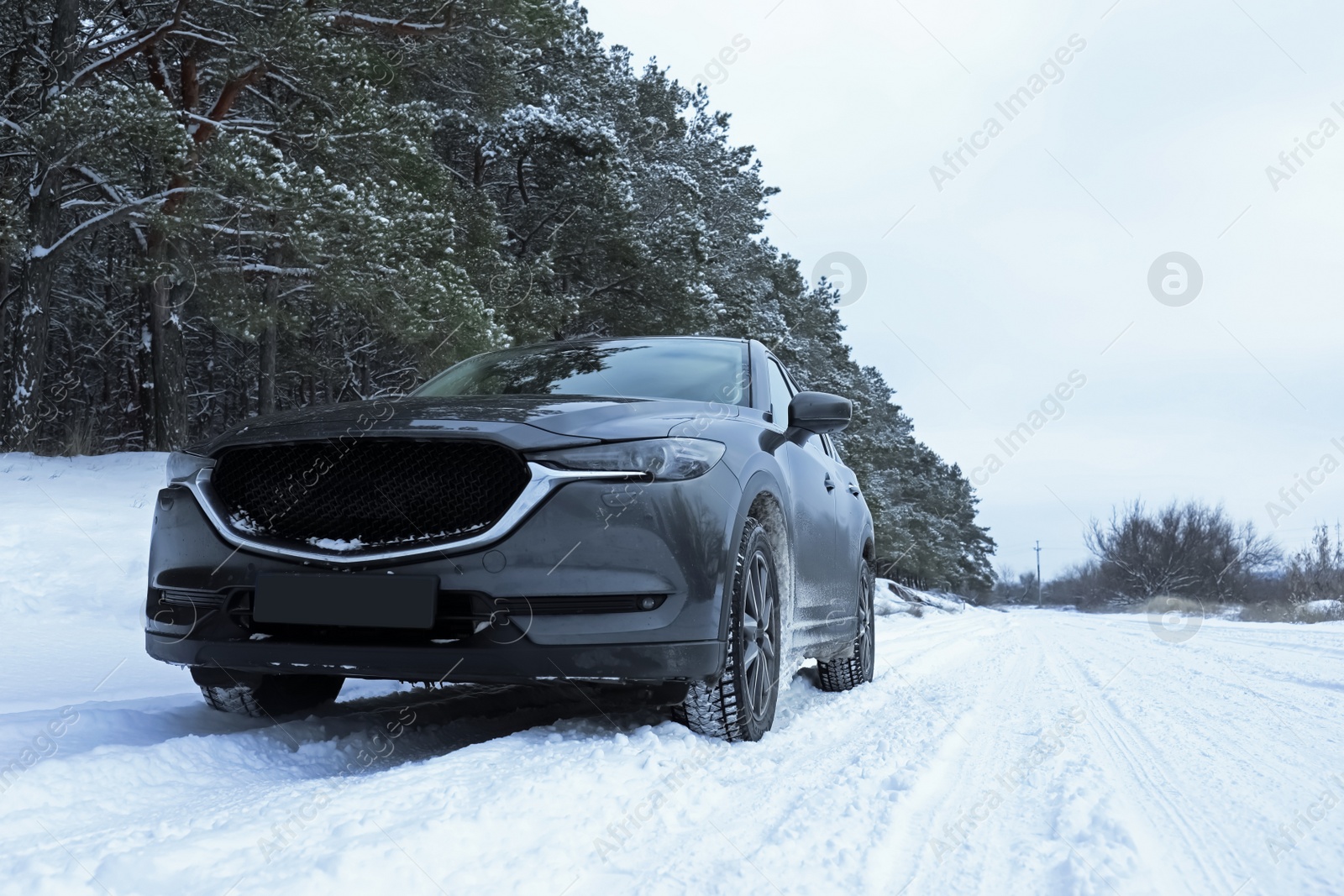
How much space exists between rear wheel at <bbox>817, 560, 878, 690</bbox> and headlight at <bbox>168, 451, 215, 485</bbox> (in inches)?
133

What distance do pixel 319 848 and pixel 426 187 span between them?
1392cm

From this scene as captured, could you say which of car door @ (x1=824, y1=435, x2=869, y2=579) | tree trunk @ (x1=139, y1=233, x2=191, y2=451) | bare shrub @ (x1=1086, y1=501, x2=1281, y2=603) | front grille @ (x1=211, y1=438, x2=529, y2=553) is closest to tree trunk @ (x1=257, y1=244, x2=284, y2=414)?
tree trunk @ (x1=139, y1=233, x2=191, y2=451)

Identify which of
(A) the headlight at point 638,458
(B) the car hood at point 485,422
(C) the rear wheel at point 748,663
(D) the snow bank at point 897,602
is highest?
(B) the car hood at point 485,422

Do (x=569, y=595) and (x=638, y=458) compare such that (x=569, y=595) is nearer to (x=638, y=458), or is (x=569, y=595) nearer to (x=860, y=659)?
(x=638, y=458)

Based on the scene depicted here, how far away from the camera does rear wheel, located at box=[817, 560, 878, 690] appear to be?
18.1 feet

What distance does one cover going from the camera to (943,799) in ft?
8.91

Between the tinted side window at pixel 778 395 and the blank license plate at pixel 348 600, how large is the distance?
1875 millimetres

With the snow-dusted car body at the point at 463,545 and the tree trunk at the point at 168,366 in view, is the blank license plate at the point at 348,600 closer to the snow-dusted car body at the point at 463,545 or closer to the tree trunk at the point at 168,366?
the snow-dusted car body at the point at 463,545

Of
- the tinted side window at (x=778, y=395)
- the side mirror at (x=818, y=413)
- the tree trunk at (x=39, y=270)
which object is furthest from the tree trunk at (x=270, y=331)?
the side mirror at (x=818, y=413)

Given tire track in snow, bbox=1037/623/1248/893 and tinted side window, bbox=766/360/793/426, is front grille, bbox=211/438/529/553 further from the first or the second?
tire track in snow, bbox=1037/623/1248/893

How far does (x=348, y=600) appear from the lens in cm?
288

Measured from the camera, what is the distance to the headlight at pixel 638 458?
2895 millimetres

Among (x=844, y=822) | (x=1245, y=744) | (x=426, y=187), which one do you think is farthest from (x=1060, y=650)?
(x=426, y=187)

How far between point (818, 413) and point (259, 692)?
2.37 m
